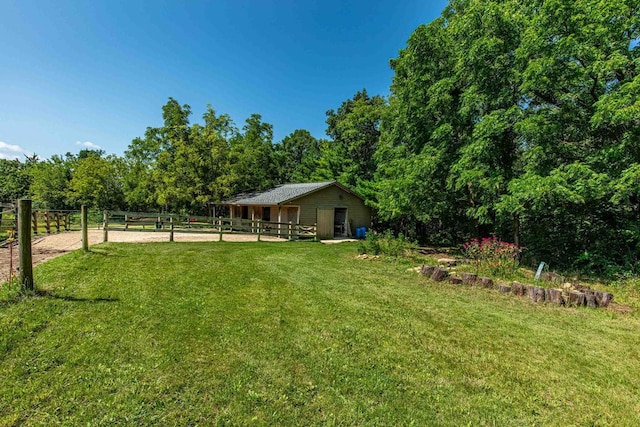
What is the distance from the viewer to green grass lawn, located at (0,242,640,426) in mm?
2518

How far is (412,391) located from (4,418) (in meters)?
3.31

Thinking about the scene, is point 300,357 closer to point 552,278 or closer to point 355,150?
point 552,278

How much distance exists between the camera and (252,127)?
30.2m


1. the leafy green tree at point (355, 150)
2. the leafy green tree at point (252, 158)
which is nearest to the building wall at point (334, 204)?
the leafy green tree at point (355, 150)

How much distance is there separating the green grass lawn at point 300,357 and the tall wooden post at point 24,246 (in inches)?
13.7

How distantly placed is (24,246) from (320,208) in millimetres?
14329

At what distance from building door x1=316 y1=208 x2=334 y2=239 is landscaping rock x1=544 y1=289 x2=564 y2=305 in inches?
501

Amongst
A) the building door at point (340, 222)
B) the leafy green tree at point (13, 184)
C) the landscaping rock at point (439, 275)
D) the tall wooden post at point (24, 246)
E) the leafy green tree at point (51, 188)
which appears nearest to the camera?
the tall wooden post at point (24, 246)

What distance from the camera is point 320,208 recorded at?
1820 cm

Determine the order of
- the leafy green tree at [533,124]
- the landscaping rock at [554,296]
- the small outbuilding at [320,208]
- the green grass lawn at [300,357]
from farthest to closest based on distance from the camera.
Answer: the small outbuilding at [320,208] → the leafy green tree at [533,124] → the landscaping rock at [554,296] → the green grass lawn at [300,357]

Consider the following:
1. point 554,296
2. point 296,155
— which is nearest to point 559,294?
point 554,296

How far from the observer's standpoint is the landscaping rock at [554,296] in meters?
5.68

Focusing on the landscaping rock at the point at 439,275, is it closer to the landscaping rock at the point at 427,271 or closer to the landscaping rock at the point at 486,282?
the landscaping rock at the point at 427,271

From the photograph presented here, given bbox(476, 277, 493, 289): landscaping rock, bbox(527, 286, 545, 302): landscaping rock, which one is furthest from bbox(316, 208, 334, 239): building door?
bbox(527, 286, 545, 302): landscaping rock
